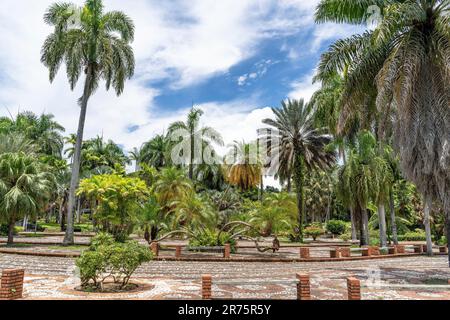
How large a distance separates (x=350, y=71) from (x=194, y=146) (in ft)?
86.5

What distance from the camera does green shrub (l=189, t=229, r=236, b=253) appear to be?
72.0 ft

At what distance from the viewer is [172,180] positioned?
1100 inches

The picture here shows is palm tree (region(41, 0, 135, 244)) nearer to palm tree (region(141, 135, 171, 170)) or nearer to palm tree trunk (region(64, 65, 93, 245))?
palm tree trunk (region(64, 65, 93, 245))

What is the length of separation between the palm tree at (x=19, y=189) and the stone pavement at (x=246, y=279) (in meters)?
5.11

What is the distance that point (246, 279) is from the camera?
12641mm

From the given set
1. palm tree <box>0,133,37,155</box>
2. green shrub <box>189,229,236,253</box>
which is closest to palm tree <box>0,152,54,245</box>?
palm tree <box>0,133,37,155</box>

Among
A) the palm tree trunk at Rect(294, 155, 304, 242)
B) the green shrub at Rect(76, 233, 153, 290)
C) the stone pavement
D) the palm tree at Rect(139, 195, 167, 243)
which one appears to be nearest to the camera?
the green shrub at Rect(76, 233, 153, 290)

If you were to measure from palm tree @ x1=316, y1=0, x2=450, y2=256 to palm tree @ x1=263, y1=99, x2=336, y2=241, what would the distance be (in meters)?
18.4

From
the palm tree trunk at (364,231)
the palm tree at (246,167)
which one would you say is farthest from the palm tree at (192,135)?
the palm tree trunk at (364,231)

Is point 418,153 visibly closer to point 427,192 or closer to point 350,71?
point 427,192

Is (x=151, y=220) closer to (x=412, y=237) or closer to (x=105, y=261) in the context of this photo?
(x=105, y=261)

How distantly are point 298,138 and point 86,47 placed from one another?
1981 cm

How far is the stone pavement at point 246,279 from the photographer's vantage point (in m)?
9.58
